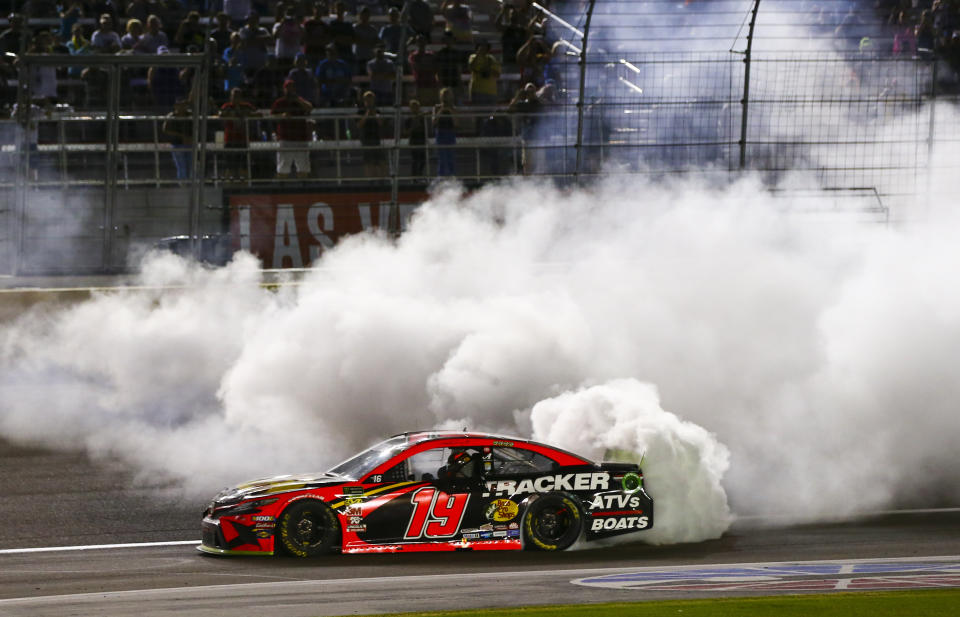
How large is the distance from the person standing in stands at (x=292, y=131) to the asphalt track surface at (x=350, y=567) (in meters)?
5.48

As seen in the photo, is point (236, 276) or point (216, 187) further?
point (216, 187)

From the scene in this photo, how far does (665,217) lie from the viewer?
1497cm

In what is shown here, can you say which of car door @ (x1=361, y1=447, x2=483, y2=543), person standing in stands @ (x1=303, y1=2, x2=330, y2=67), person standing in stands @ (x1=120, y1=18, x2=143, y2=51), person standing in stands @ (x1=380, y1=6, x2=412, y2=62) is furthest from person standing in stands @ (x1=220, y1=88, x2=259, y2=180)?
car door @ (x1=361, y1=447, x2=483, y2=543)

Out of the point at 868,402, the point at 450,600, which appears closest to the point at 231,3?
the point at 868,402

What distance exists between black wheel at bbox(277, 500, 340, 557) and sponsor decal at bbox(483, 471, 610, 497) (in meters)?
1.16

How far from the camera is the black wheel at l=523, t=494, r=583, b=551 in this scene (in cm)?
1031

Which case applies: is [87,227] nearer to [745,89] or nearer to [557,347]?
[557,347]

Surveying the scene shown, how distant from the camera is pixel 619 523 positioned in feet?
34.2

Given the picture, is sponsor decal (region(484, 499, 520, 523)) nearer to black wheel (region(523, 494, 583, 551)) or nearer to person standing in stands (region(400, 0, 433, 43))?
black wheel (region(523, 494, 583, 551))

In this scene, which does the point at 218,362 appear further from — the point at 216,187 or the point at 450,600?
the point at 450,600

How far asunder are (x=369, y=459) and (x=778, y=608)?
11.1 ft

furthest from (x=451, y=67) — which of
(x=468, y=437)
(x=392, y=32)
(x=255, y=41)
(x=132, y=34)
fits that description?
(x=468, y=437)

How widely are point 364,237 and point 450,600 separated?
7505mm

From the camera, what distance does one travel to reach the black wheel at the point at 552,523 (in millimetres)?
10312
